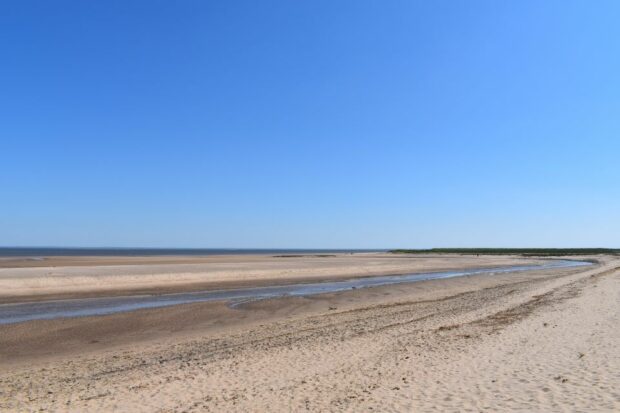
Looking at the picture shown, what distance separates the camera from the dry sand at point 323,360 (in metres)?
8.73

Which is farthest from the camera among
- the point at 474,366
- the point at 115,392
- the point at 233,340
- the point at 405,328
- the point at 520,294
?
the point at 520,294

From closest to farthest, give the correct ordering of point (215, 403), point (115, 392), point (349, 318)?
point (215, 403) → point (115, 392) → point (349, 318)

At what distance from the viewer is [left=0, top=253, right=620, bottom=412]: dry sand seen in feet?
28.6

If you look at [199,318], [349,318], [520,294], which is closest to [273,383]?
[349,318]

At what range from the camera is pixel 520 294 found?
2598cm

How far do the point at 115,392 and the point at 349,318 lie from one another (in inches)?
423

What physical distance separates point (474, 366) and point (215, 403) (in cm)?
623

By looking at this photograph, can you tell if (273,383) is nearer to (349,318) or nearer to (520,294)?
(349,318)

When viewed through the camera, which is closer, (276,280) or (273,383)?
(273,383)

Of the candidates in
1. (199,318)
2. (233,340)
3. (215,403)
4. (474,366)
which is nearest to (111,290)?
(199,318)

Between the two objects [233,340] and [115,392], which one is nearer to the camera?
[115,392]

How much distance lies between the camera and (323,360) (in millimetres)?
11758

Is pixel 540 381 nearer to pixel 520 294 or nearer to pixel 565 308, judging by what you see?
pixel 565 308

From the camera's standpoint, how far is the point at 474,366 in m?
10.9
